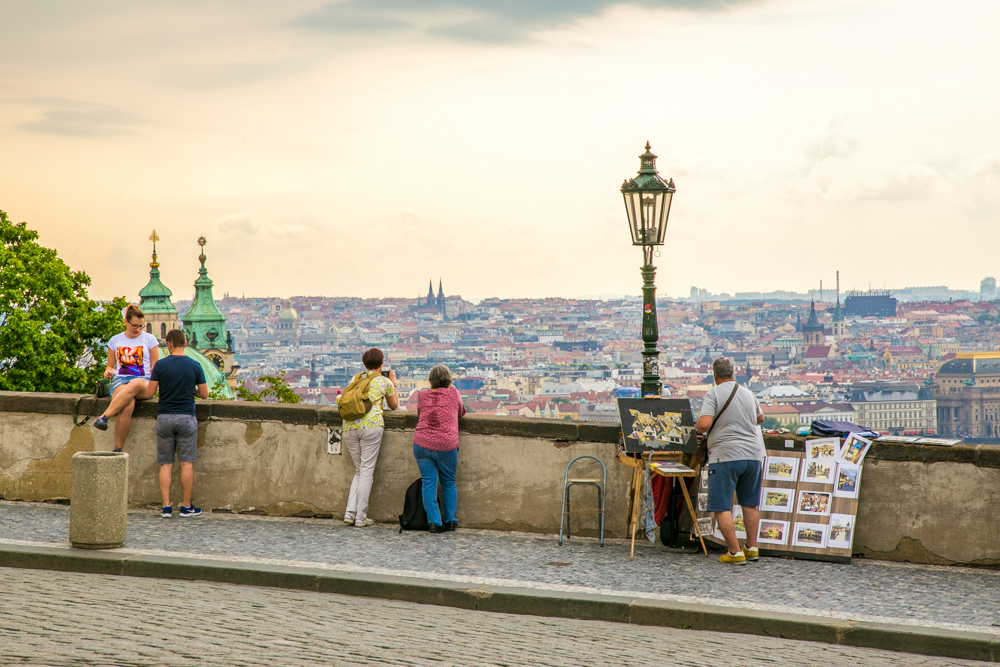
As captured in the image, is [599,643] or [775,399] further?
[775,399]

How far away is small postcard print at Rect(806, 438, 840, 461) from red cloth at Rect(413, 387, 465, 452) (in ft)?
9.00

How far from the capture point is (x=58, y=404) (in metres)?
9.61

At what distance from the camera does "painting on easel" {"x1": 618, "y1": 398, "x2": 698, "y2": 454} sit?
799 cm

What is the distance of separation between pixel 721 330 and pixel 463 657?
125 meters

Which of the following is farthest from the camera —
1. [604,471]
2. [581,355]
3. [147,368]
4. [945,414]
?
[581,355]

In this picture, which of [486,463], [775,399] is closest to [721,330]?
[775,399]

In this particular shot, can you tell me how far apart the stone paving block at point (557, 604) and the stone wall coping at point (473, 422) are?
2.10m

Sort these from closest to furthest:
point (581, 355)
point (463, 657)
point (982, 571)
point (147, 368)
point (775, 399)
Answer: point (463, 657)
point (982, 571)
point (147, 368)
point (775, 399)
point (581, 355)

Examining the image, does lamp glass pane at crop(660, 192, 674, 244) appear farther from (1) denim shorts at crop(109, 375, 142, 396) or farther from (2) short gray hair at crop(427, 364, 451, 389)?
(1) denim shorts at crop(109, 375, 142, 396)

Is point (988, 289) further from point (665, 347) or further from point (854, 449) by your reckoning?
point (854, 449)

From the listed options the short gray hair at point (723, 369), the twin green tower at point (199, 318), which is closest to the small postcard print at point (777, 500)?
the short gray hair at point (723, 369)

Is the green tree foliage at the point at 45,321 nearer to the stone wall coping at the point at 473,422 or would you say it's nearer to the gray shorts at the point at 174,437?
the stone wall coping at the point at 473,422

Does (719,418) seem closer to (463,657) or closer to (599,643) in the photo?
(599,643)

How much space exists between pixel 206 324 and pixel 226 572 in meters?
80.2
